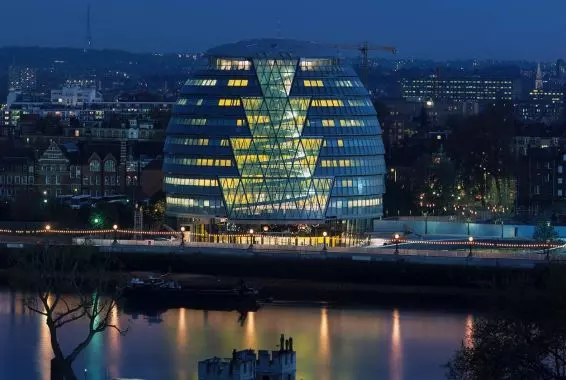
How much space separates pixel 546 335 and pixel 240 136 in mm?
44373

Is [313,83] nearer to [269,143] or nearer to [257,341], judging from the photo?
[269,143]

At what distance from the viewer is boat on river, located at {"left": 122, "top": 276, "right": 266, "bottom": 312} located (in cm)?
7006

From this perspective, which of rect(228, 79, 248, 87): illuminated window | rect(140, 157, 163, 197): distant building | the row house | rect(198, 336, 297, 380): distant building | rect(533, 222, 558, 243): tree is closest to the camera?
rect(198, 336, 297, 380): distant building

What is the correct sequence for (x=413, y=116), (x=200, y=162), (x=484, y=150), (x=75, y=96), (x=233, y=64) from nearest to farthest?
(x=200, y=162), (x=233, y=64), (x=484, y=150), (x=413, y=116), (x=75, y=96)

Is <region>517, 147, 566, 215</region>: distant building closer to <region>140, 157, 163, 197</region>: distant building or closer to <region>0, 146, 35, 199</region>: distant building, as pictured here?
<region>140, 157, 163, 197</region>: distant building

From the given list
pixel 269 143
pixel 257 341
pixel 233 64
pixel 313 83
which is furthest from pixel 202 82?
pixel 257 341


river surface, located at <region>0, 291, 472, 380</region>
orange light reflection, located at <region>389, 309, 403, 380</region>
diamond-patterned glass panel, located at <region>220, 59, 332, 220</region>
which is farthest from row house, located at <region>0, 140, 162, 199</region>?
orange light reflection, located at <region>389, 309, 403, 380</region>

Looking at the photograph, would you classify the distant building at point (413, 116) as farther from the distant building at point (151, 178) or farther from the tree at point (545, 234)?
the tree at point (545, 234)

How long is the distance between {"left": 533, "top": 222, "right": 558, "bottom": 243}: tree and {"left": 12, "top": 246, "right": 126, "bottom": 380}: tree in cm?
1643

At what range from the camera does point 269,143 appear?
3386 inches

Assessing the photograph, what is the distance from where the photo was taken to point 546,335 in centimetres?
4212

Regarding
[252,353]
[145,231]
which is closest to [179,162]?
[145,231]

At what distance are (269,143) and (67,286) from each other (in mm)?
22426

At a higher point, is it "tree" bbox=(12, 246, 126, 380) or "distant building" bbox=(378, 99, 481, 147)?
"distant building" bbox=(378, 99, 481, 147)
